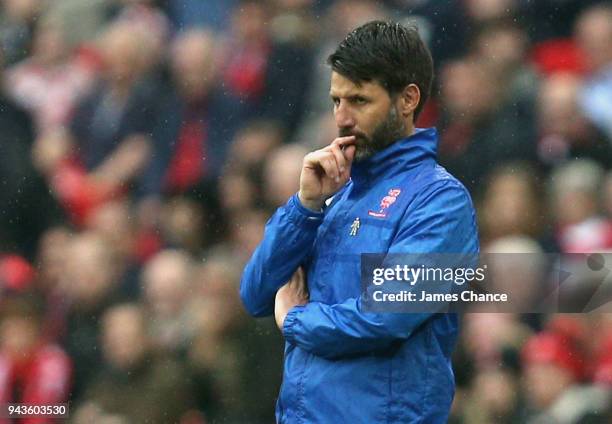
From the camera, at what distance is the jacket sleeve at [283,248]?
2773 mm

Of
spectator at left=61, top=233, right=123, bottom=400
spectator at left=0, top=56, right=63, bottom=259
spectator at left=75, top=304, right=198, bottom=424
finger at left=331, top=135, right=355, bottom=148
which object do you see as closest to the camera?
finger at left=331, top=135, right=355, bottom=148

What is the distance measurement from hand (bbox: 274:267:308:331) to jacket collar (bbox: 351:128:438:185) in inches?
9.9

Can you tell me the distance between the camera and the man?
2652 mm

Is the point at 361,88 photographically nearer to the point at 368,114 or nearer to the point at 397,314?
the point at 368,114

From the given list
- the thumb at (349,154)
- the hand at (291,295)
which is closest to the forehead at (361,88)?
the thumb at (349,154)

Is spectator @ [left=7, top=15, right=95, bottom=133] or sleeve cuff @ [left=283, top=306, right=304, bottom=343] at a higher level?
spectator @ [left=7, top=15, right=95, bottom=133]

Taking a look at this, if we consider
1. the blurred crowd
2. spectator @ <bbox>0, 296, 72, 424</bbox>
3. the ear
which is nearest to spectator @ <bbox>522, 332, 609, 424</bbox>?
the blurred crowd

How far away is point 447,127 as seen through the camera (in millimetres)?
4145

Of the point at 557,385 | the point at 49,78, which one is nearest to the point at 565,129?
the point at 557,385

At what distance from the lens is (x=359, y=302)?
2.66 metres

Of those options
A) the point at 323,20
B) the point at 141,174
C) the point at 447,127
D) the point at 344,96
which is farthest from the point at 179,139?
the point at 344,96

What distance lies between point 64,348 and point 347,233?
2.10 metres

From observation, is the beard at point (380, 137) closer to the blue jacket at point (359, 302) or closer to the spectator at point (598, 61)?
the blue jacket at point (359, 302)

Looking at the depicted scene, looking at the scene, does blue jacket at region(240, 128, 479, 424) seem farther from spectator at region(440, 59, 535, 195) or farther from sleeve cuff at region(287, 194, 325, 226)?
spectator at region(440, 59, 535, 195)
